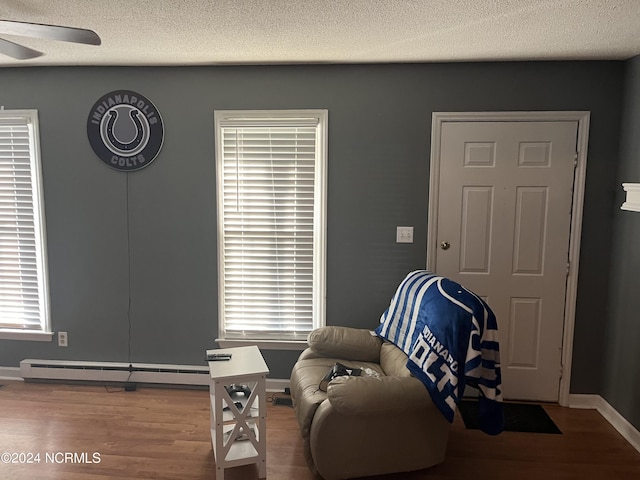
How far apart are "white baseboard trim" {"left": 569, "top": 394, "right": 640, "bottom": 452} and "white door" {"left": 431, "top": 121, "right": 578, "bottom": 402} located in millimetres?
158

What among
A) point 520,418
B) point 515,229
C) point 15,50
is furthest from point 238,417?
point 515,229

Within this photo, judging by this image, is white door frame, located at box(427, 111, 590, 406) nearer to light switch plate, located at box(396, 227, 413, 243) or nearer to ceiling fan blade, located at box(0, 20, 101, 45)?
light switch plate, located at box(396, 227, 413, 243)

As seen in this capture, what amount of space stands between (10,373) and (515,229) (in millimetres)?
4074

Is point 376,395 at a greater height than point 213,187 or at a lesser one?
lesser

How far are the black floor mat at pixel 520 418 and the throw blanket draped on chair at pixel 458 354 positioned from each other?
782 millimetres

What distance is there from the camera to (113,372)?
3381mm

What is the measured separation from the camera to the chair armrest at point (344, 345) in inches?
111

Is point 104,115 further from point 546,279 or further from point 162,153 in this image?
point 546,279

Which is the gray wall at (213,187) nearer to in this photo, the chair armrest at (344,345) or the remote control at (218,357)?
the chair armrest at (344,345)

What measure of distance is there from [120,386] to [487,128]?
3354mm

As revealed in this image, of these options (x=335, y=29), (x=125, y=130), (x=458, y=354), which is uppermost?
(x=335, y=29)

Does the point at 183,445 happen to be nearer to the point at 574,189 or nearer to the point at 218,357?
the point at 218,357

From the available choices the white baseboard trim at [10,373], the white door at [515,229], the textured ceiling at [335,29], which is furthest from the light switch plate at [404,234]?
the white baseboard trim at [10,373]

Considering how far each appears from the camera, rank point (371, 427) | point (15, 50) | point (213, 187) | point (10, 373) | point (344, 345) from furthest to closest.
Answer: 1. point (10, 373)
2. point (213, 187)
3. point (344, 345)
4. point (371, 427)
5. point (15, 50)
